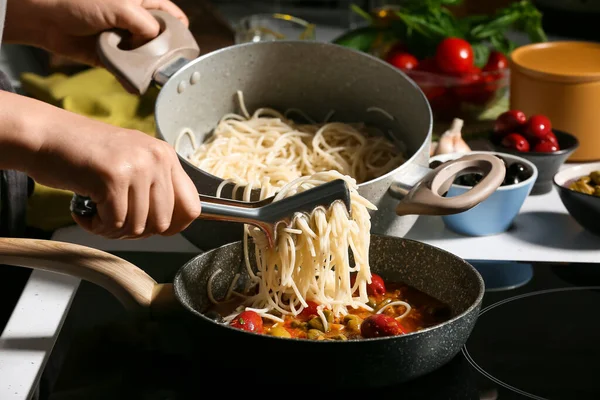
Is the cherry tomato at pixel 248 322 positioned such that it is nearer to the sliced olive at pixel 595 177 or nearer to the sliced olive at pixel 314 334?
the sliced olive at pixel 314 334

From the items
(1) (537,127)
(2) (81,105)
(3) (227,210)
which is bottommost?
(2) (81,105)

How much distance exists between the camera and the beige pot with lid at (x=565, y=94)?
67.1 inches

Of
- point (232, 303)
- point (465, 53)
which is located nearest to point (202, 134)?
point (232, 303)

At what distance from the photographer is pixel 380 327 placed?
1047mm

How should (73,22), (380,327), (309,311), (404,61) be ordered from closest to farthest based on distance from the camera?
1. (380,327)
2. (309,311)
3. (73,22)
4. (404,61)

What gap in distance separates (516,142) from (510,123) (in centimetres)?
6

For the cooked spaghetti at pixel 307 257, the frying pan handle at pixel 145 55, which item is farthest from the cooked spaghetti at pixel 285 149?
the frying pan handle at pixel 145 55

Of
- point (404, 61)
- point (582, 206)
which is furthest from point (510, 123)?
point (404, 61)

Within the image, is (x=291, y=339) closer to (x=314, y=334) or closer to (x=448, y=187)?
(x=314, y=334)

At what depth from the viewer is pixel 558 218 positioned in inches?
60.2

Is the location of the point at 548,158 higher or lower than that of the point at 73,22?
lower

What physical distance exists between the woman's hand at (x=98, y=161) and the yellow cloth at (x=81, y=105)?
1.87 ft

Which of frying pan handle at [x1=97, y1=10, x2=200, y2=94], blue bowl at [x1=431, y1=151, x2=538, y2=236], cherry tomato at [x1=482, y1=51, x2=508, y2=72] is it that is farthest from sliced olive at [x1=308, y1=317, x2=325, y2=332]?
cherry tomato at [x1=482, y1=51, x2=508, y2=72]

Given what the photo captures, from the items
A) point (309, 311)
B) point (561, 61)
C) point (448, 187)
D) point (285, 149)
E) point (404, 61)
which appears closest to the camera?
point (309, 311)
